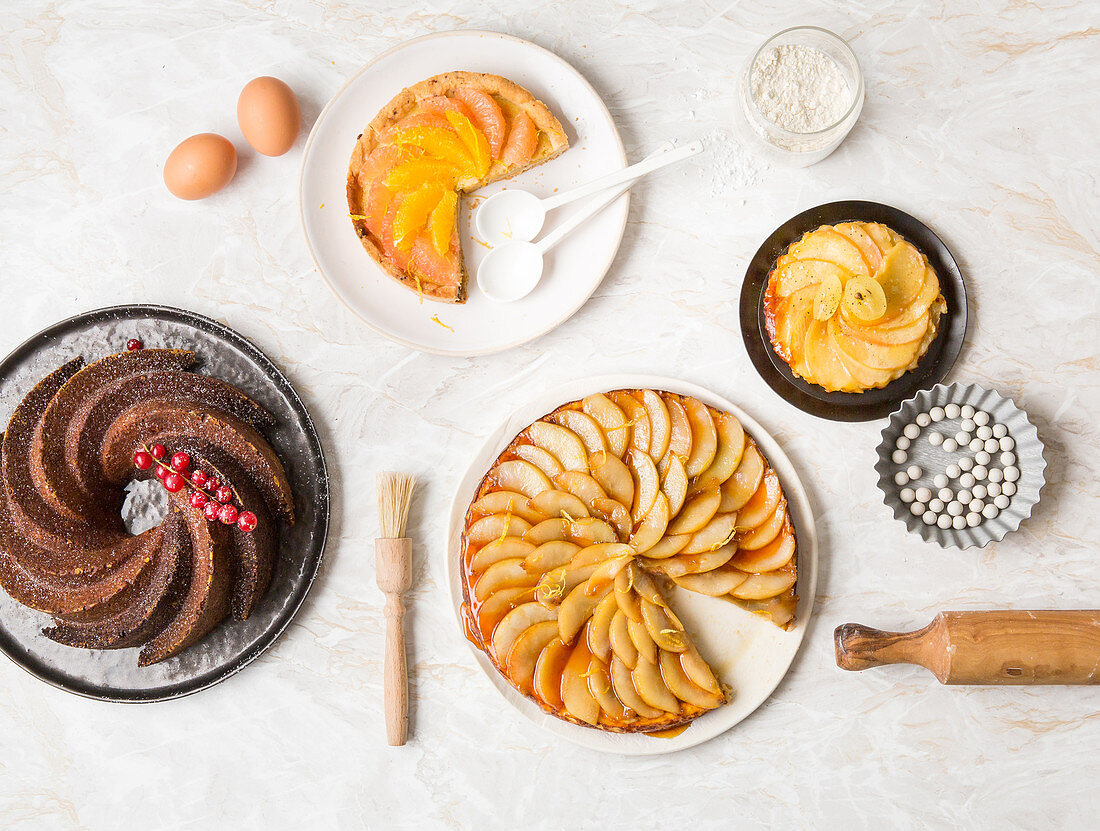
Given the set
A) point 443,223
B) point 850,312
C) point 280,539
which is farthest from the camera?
point 280,539

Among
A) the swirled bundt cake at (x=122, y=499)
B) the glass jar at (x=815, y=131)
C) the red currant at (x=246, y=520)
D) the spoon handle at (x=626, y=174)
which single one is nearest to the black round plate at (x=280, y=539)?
the swirled bundt cake at (x=122, y=499)

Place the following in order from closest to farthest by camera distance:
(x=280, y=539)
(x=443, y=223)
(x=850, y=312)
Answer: (x=850, y=312), (x=443, y=223), (x=280, y=539)

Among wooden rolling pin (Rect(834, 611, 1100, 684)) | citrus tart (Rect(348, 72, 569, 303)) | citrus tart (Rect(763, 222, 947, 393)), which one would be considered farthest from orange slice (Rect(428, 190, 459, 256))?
→ wooden rolling pin (Rect(834, 611, 1100, 684))

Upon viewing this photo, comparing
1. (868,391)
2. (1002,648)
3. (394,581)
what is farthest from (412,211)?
(1002,648)

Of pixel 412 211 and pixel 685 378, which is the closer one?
pixel 412 211

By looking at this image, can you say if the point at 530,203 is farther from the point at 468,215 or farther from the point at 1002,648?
the point at 1002,648

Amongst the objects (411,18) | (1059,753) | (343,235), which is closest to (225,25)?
(411,18)

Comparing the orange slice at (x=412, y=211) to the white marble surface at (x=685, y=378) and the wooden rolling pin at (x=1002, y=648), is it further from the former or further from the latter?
the wooden rolling pin at (x=1002, y=648)
